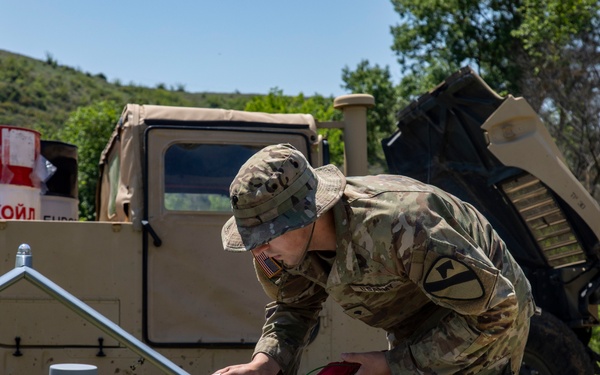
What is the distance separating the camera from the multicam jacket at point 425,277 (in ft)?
7.92

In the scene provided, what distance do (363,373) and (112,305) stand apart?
230 cm

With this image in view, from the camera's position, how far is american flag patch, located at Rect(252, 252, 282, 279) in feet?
9.37

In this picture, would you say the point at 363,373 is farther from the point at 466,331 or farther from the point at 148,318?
the point at 148,318

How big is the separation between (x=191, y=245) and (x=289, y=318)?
1.78 meters

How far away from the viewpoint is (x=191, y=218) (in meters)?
4.76

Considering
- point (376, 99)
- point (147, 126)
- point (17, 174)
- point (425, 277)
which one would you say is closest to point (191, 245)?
point (147, 126)

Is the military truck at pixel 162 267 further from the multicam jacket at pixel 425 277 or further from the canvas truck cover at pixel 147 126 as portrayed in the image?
the multicam jacket at pixel 425 277

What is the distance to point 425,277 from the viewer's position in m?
2.44

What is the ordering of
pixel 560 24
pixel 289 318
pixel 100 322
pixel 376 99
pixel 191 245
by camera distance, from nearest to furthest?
1. pixel 100 322
2. pixel 289 318
3. pixel 191 245
4. pixel 560 24
5. pixel 376 99

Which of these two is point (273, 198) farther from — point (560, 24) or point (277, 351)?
point (560, 24)

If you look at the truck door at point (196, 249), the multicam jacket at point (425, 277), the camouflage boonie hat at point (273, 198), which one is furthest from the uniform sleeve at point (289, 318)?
the truck door at point (196, 249)

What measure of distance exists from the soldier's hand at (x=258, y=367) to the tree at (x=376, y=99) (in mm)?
17052

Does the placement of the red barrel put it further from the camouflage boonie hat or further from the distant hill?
the distant hill

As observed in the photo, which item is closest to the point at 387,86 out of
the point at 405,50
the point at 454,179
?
the point at 405,50
